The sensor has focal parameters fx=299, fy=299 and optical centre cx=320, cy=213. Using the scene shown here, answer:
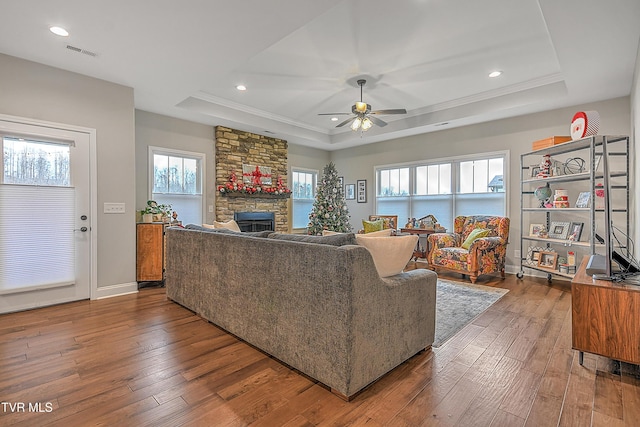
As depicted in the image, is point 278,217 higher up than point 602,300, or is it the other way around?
point 278,217

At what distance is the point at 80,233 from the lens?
12.0 ft

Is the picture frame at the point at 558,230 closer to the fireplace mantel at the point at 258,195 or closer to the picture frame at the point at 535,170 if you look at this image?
the picture frame at the point at 535,170

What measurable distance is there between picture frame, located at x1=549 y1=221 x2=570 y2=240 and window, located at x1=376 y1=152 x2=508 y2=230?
85 cm

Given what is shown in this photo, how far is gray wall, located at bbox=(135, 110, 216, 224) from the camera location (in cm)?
495

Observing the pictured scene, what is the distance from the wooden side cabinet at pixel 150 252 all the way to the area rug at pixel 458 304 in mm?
3778

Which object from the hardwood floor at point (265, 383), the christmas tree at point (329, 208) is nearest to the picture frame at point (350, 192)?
the christmas tree at point (329, 208)

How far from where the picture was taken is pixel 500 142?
5336mm

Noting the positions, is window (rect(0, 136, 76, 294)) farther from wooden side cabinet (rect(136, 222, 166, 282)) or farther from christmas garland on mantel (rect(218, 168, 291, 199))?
christmas garland on mantel (rect(218, 168, 291, 199))

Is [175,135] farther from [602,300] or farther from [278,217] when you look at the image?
[602,300]

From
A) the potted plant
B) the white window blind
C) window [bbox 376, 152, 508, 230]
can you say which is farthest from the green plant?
window [bbox 376, 152, 508, 230]

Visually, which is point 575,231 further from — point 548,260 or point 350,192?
point 350,192

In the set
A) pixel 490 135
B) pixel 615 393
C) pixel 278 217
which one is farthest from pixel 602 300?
pixel 278 217

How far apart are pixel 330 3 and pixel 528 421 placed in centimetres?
300

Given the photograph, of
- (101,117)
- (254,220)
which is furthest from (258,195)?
(101,117)
